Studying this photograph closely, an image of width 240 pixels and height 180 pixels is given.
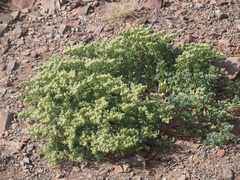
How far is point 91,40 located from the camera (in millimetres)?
5258

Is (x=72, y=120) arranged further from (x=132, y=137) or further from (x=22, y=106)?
(x=22, y=106)

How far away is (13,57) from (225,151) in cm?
350

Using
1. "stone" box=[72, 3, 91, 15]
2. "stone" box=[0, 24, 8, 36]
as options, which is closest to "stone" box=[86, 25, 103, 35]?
Answer: "stone" box=[72, 3, 91, 15]

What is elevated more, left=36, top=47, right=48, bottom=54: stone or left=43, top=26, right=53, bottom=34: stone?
left=43, top=26, right=53, bottom=34: stone

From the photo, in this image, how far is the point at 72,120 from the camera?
3.38 metres

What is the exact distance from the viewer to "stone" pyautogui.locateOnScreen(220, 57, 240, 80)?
4211mm

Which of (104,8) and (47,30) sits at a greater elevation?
(104,8)

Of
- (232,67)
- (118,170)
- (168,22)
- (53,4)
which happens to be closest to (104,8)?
(53,4)

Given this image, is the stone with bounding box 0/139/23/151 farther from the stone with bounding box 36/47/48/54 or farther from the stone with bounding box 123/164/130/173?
the stone with bounding box 36/47/48/54

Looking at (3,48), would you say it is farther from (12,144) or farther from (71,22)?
(12,144)

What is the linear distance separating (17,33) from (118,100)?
287cm

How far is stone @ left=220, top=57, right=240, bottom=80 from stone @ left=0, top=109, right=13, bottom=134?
112 inches

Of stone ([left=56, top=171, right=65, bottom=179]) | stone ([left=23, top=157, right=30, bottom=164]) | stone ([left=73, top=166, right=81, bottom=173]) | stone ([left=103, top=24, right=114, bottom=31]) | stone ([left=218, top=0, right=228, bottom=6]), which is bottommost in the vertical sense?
stone ([left=56, top=171, right=65, bottom=179])

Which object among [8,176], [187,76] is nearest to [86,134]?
[8,176]
